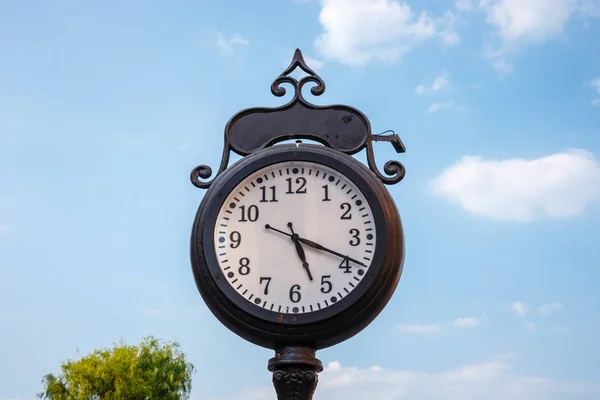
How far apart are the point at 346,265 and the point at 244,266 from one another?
378 millimetres

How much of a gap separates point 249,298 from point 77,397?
23.4 m

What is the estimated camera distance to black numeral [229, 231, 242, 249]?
10.6 feet

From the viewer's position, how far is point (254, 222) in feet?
10.7

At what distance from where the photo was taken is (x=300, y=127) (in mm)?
3486

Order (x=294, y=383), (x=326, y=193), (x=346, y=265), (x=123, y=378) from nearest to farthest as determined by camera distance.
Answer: (x=294, y=383)
(x=346, y=265)
(x=326, y=193)
(x=123, y=378)

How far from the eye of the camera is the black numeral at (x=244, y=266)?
10.5ft

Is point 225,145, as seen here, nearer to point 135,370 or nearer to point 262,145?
Result: point 262,145

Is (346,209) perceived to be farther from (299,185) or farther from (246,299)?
(246,299)

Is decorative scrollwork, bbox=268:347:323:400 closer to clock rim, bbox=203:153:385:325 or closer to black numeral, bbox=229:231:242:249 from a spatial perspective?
clock rim, bbox=203:153:385:325

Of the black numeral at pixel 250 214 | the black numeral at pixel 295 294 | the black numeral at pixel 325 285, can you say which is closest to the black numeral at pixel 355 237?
the black numeral at pixel 325 285

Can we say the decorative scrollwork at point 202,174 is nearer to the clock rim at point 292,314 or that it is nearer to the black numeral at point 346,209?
the clock rim at point 292,314

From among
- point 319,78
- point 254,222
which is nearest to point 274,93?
point 319,78

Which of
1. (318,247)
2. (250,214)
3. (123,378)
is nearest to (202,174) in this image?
(250,214)

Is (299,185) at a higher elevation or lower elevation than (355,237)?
higher
